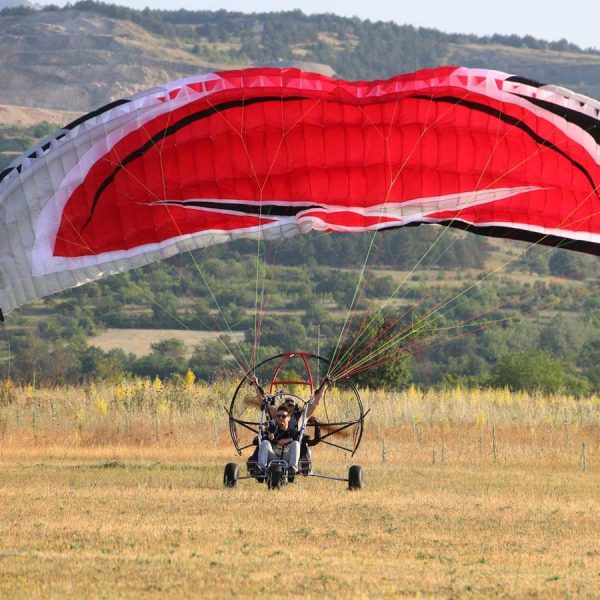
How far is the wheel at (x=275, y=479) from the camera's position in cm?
1773

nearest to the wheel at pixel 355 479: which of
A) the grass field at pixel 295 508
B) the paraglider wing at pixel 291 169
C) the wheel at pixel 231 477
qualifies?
the grass field at pixel 295 508

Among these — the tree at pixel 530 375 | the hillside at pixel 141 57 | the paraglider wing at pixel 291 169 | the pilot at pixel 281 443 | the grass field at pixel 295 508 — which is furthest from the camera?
the hillside at pixel 141 57

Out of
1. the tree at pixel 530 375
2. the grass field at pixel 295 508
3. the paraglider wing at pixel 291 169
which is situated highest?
the paraglider wing at pixel 291 169

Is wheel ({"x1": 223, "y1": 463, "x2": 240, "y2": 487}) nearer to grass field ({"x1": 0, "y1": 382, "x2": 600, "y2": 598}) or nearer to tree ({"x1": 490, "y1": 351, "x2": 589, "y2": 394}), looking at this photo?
grass field ({"x1": 0, "y1": 382, "x2": 600, "y2": 598})

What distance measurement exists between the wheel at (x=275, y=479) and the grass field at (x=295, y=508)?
290 mm

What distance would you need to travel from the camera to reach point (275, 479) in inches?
701

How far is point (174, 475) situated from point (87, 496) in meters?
3.14

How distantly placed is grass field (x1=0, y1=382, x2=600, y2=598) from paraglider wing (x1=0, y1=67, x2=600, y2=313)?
3.30m

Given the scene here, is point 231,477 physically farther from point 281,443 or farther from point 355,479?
point 355,479

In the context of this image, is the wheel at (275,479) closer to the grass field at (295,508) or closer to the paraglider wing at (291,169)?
the grass field at (295,508)

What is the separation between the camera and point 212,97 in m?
18.3

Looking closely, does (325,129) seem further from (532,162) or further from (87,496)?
(87,496)

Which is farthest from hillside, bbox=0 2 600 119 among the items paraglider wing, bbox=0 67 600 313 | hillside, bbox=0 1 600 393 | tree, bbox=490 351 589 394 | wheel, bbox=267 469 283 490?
wheel, bbox=267 469 283 490

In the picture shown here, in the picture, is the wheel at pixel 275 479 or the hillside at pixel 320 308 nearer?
the wheel at pixel 275 479
